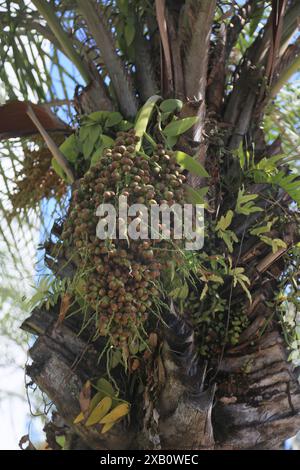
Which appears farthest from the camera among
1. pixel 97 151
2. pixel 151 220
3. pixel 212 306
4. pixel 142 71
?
pixel 142 71

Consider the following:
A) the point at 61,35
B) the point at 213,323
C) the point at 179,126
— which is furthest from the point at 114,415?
the point at 61,35

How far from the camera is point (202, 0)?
6.62ft

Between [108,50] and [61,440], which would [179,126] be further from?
[61,440]

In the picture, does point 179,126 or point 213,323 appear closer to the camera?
point 179,126

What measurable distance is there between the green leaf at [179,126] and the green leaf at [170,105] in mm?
63

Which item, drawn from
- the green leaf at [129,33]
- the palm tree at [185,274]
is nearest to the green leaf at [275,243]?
the palm tree at [185,274]

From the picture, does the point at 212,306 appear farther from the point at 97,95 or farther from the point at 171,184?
the point at 97,95

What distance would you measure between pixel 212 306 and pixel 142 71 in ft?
2.45

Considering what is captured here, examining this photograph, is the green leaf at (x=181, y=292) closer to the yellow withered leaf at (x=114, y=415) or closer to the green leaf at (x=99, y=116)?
the yellow withered leaf at (x=114, y=415)

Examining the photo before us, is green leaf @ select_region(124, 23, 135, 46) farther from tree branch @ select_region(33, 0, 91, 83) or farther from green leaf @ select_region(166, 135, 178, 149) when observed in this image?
green leaf @ select_region(166, 135, 178, 149)

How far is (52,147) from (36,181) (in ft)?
1.59

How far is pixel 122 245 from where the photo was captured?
5.17ft
